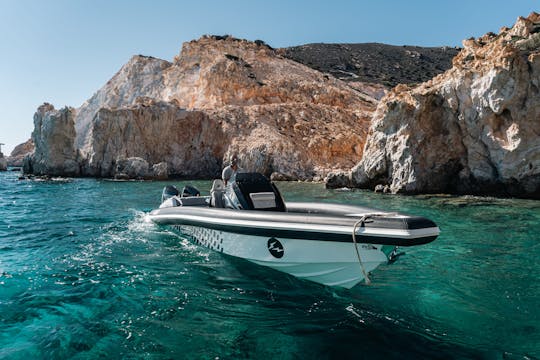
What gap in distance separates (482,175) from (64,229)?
18.8 meters

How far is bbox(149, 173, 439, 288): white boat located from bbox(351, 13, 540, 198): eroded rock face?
46.9 feet

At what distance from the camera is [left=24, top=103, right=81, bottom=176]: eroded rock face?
40.7m

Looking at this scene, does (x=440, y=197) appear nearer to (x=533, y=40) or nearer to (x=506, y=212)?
(x=506, y=212)

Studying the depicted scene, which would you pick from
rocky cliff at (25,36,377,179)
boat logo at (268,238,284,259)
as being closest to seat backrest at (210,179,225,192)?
boat logo at (268,238,284,259)

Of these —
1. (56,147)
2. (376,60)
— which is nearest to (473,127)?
(56,147)

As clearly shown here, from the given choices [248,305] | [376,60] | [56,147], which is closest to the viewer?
[248,305]

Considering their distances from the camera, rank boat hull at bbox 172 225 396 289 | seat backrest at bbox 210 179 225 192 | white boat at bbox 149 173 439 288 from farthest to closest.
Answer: seat backrest at bbox 210 179 225 192
boat hull at bbox 172 225 396 289
white boat at bbox 149 173 439 288

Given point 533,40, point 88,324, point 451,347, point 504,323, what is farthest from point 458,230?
point 533,40

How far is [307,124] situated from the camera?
4288 centimetres

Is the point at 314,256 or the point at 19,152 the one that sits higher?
the point at 19,152

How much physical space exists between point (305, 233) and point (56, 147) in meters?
43.2

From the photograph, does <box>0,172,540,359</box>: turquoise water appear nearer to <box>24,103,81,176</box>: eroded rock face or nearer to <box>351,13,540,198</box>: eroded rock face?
<box>351,13,540,198</box>: eroded rock face

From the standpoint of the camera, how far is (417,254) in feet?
27.1

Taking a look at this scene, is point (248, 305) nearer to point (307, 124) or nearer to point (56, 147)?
point (307, 124)
